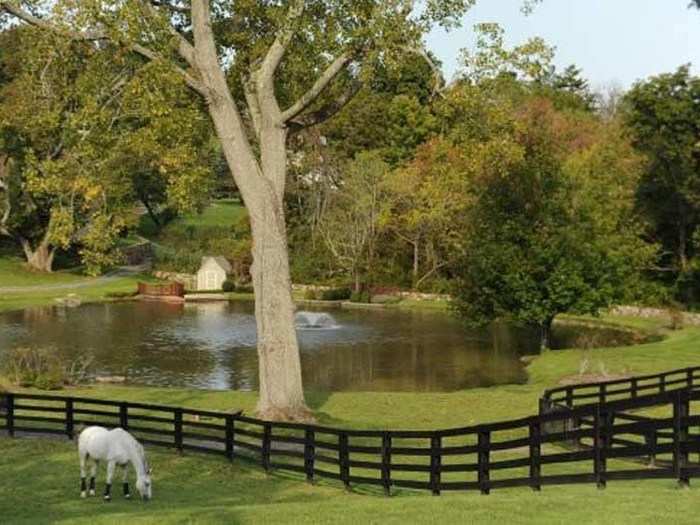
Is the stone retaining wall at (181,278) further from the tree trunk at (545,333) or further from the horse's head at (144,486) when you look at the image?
the horse's head at (144,486)

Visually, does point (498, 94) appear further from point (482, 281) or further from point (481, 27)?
point (482, 281)

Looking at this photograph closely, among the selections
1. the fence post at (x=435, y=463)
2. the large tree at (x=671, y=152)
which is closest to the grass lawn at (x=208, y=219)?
the large tree at (x=671, y=152)

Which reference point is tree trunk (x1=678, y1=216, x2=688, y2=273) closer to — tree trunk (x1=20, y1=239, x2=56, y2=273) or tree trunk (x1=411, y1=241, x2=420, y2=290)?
tree trunk (x1=411, y1=241, x2=420, y2=290)

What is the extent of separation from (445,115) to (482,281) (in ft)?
73.2

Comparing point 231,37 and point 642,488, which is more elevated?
point 231,37

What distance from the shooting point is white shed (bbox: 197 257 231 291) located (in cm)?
7869

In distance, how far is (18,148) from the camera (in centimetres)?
7412

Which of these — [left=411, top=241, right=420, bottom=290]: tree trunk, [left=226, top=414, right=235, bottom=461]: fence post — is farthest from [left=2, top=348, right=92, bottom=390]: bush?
[left=411, top=241, right=420, bottom=290]: tree trunk

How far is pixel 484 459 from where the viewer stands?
1413 centimetres

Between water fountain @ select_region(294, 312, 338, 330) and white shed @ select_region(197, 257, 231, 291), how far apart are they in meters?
22.4

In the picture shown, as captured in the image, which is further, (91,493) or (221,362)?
(221,362)

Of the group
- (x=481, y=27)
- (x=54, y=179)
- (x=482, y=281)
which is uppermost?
(x=481, y=27)

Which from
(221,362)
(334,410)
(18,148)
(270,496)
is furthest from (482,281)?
(18,148)

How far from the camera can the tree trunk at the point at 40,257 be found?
3300 inches
